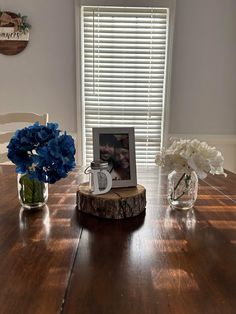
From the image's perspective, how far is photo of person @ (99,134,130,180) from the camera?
3.29 feet

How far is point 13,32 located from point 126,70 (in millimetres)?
1064

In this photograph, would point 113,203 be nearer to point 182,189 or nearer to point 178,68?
point 182,189

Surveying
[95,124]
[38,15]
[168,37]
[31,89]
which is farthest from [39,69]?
[168,37]

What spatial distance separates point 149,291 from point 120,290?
0.20 feet

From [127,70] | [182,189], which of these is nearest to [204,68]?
[127,70]

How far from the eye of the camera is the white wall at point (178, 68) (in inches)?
95.7

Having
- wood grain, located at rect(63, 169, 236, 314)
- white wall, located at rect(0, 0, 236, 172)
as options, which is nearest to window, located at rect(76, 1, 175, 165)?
white wall, located at rect(0, 0, 236, 172)

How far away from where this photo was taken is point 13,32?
2.40 metres

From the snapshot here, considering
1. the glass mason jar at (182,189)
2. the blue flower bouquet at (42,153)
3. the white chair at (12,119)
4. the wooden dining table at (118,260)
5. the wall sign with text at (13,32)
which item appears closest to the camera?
the wooden dining table at (118,260)

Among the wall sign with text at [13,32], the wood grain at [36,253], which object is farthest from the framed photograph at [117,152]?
the wall sign with text at [13,32]

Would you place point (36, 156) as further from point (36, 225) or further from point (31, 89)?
point (31, 89)

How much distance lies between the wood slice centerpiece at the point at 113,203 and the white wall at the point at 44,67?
1745 millimetres

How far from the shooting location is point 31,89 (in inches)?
100

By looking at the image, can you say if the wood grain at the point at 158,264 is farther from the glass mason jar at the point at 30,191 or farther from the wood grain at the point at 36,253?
the glass mason jar at the point at 30,191
